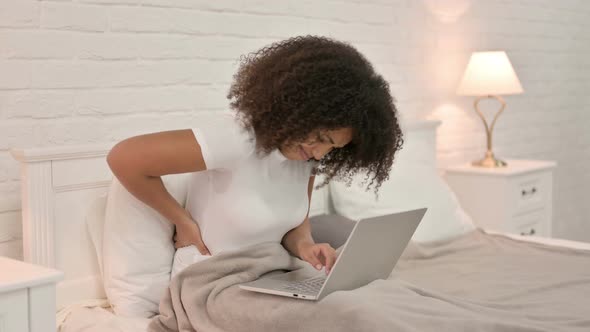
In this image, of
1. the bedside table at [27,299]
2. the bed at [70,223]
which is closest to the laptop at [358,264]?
the bed at [70,223]

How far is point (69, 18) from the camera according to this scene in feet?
7.08

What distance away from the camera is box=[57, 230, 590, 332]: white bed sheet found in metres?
1.81

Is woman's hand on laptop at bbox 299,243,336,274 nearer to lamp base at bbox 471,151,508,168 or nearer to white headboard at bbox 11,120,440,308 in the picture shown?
white headboard at bbox 11,120,440,308

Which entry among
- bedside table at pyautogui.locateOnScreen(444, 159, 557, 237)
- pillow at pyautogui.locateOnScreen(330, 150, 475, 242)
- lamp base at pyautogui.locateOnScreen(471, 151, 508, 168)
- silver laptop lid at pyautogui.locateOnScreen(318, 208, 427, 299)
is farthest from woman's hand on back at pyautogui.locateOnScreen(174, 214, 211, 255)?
lamp base at pyautogui.locateOnScreen(471, 151, 508, 168)

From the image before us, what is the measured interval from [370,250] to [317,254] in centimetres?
26

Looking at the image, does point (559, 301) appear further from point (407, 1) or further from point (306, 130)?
A: point (407, 1)

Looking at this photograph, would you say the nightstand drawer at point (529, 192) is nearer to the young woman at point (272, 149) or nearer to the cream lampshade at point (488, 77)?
the cream lampshade at point (488, 77)

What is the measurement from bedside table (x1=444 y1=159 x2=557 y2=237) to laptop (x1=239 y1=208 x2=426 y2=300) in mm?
1545

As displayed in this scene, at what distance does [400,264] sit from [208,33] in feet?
3.24

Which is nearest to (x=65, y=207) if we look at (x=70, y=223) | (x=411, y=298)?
(x=70, y=223)

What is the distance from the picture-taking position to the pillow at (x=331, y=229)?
2.34m

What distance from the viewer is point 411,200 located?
8.86ft

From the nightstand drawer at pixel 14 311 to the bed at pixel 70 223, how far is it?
31 centimetres

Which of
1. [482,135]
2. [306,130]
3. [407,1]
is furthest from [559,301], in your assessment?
[482,135]
